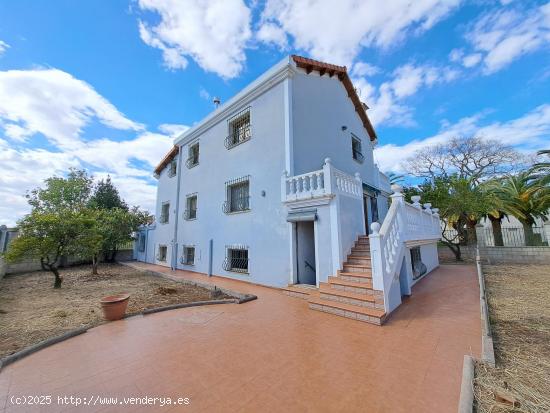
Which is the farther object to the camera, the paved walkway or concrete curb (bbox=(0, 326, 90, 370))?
concrete curb (bbox=(0, 326, 90, 370))

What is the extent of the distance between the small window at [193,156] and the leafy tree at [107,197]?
13.7 meters

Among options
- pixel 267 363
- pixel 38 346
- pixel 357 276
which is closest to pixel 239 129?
pixel 357 276

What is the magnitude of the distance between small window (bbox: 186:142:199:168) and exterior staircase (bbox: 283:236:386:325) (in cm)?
1011

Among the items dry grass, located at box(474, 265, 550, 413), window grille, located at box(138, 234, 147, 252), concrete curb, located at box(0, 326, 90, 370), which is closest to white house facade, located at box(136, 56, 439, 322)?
dry grass, located at box(474, 265, 550, 413)

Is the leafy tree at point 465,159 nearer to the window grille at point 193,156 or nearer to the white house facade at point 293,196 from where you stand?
the white house facade at point 293,196

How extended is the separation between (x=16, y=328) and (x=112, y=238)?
10880 millimetres

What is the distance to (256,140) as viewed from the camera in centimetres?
910

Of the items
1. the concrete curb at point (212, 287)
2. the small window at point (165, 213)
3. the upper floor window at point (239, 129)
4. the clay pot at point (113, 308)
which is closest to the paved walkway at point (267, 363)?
the clay pot at point (113, 308)

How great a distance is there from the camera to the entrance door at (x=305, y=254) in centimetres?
733

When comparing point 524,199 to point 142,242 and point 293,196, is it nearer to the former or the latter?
point 293,196

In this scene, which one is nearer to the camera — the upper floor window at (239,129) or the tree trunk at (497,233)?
the upper floor window at (239,129)

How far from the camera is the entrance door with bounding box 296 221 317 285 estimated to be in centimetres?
733

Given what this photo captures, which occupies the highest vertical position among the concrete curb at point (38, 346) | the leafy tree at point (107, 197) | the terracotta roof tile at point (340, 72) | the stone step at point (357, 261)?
the terracotta roof tile at point (340, 72)

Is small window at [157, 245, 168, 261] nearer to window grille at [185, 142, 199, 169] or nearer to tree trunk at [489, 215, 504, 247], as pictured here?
window grille at [185, 142, 199, 169]
